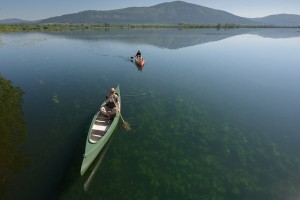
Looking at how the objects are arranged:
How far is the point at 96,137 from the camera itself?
1544 centimetres

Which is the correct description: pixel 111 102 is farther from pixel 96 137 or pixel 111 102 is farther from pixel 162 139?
pixel 162 139

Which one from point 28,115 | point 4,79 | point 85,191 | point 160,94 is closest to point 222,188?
point 85,191

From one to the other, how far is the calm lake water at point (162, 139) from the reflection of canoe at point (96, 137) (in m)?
1.12

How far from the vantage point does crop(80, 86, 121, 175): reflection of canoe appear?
500 inches

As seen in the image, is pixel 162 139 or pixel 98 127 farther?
pixel 162 139

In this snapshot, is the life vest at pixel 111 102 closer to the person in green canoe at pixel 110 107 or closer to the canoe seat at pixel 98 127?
the person in green canoe at pixel 110 107

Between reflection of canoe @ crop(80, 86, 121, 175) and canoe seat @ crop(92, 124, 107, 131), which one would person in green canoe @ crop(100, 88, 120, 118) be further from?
canoe seat @ crop(92, 124, 107, 131)

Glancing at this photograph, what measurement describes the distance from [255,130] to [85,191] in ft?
48.2

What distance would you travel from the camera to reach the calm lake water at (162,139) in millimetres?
12820

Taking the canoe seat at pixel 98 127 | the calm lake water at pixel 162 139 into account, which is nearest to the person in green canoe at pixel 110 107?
the canoe seat at pixel 98 127

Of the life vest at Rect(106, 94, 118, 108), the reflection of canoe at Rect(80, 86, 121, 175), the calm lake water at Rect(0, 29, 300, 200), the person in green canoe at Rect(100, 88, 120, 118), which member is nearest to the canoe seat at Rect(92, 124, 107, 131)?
the reflection of canoe at Rect(80, 86, 121, 175)

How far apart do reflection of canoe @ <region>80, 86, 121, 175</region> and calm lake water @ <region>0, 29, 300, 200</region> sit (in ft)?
3.68

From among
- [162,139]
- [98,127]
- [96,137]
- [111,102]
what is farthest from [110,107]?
[162,139]

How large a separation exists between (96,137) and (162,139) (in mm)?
5169
